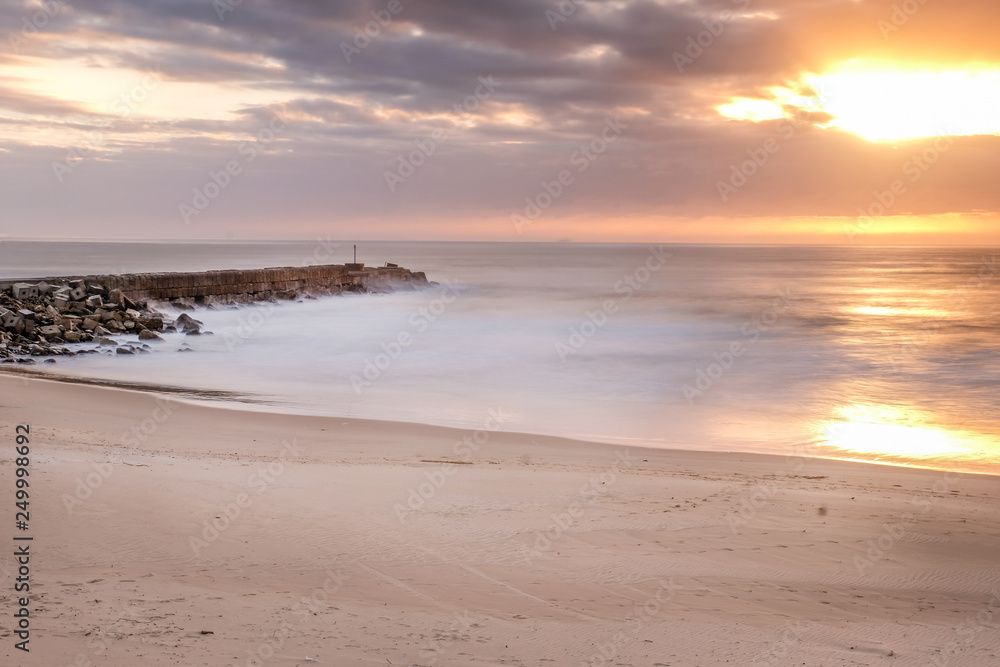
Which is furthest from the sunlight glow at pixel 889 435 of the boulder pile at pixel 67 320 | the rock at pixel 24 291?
the rock at pixel 24 291

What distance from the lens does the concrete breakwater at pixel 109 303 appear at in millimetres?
14078

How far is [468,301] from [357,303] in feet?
16.1

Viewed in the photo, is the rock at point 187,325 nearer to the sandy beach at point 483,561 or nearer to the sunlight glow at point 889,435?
the sandy beach at point 483,561

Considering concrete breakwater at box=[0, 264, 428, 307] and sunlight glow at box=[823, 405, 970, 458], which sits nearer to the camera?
sunlight glow at box=[823, 405, 970, 458]

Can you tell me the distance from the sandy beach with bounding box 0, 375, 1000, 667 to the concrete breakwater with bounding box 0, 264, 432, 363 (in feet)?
28.3

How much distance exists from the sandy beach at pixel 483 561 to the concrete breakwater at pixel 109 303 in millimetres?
8627

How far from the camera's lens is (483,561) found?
415 cm

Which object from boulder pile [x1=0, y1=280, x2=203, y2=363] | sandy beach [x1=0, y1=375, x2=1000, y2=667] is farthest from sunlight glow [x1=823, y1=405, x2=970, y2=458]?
boulder pile [x1=0, y1=280, x2=203, y2=363]

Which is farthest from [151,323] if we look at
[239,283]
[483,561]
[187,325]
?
[483,561]

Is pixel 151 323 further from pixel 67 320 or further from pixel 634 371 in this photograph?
pixel 634 371

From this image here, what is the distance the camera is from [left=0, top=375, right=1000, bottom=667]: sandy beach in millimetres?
3199

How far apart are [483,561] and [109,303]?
16387 mm

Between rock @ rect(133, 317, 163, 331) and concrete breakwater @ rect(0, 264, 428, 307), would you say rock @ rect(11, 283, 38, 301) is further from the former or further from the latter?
rock @ rect(133, 317, 163, 331)

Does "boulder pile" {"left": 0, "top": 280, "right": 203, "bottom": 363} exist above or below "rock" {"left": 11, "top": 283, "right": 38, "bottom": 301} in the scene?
below
